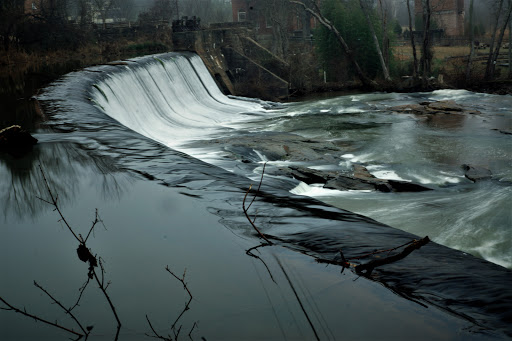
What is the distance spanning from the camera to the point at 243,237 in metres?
4.62

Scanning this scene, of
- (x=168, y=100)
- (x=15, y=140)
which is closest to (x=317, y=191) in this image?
(x=15, y=140)

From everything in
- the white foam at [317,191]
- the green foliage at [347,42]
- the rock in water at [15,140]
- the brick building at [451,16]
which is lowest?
the white foam at [317,191]

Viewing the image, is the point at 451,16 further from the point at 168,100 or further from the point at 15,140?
the point at 15,140

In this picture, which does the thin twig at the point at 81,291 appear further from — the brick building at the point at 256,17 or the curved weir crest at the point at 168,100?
the brick building at the point at 256,17

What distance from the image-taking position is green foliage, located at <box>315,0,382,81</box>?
27297 mm

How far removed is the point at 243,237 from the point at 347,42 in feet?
80.9

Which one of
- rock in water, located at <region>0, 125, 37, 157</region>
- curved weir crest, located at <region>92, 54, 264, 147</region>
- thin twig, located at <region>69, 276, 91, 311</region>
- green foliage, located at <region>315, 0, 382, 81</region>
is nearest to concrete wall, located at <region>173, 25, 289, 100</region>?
curved weir crest, located at <region>92, 54, 264, 147</region>

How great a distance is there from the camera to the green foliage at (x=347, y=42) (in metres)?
27.3

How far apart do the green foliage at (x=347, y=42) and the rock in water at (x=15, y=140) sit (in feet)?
69.4

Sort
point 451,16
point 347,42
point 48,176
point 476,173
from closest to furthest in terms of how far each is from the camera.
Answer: point 48,176 → point 476,173 → point 347,42 → point 451,16

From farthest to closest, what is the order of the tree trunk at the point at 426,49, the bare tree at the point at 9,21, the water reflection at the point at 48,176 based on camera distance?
1. the tree trunk at the point at 426,49
2. the bare tree at the point at 9,21
3. the water reflection at the point at 48,176

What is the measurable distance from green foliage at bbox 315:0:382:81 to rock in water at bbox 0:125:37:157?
21.1 m

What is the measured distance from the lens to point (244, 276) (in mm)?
3842

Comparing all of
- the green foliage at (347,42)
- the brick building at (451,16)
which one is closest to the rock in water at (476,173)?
the green foliage at (347,42)
